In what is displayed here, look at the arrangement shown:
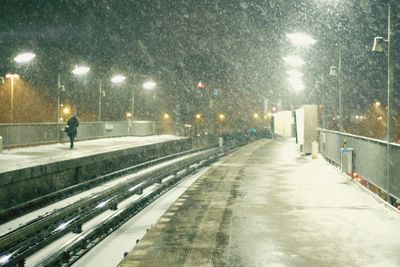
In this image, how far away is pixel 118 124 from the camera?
44281 mm

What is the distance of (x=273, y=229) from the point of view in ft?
34.4

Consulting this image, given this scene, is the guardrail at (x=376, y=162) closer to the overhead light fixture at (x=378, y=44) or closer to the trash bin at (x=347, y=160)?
the trash bin at (x=347, y=160)

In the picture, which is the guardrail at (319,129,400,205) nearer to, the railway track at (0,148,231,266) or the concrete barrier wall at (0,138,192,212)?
the railway track at (0,148,231,266)

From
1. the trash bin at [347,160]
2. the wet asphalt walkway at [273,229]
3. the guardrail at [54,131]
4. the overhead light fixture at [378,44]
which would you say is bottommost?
the wet asphalt walkway at [273,229]

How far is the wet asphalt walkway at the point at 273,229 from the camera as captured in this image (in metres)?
8.30

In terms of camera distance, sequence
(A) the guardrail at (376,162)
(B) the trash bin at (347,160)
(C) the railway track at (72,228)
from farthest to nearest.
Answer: (B) the trash bin at (347,160) → (A) the guardrail at (376,162) → (C) the railway track at (72,228)

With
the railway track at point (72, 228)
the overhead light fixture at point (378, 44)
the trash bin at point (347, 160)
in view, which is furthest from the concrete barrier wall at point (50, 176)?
the overhead light fixture at point (378, 44)

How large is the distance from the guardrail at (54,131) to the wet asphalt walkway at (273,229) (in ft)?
42.1

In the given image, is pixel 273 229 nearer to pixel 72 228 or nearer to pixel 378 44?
pixel 72 228

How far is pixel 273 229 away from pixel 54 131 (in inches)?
933

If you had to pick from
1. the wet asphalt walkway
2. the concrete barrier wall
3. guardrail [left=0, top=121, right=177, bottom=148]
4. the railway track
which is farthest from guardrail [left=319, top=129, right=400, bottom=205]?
guardrail [left=0, top=121, right=177, bottom=148]

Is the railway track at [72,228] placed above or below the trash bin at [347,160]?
below

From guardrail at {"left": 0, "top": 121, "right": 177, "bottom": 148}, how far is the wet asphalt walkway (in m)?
12.8

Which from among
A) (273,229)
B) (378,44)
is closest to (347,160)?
(378,44)
